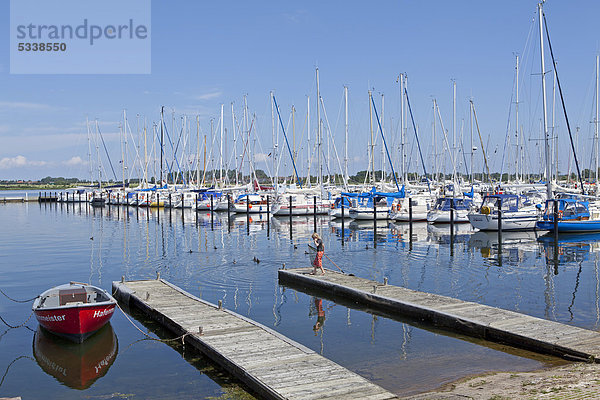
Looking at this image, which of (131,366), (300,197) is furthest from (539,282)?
(300,197)

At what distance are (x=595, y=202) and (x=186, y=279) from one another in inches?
1338

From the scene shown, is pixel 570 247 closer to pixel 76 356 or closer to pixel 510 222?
pixel 510 222

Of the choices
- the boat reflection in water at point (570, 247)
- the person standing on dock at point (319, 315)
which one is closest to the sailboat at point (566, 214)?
the boat reflection in water at point (570, 247)

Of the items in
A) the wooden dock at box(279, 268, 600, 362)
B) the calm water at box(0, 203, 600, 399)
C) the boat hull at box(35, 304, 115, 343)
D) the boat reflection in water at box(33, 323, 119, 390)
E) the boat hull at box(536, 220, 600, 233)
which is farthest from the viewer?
the boat hull at box(536, 220, 600, 233)

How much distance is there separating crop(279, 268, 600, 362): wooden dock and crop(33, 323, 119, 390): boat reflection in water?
→ 7702 mm

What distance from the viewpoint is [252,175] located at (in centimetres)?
8300

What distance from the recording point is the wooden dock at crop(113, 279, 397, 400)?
35.4ft

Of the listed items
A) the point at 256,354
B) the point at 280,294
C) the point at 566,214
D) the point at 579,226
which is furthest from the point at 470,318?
the point at 566,214

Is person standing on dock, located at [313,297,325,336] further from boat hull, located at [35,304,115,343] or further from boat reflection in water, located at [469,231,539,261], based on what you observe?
boat reflection in water, located at [469,231,539,261]

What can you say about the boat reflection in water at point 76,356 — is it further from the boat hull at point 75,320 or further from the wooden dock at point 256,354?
the wooden dock at point 256,354

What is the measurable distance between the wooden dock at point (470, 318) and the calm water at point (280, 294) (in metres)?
0.37

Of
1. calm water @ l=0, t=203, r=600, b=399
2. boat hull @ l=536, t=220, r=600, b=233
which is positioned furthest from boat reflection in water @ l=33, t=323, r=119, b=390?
boat hull @ l=536, t=220, r=600, b=233

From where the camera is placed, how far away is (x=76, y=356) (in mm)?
15336

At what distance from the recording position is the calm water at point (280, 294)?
1322 cm
